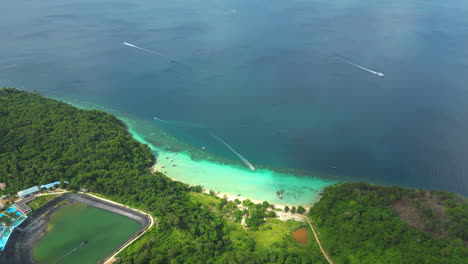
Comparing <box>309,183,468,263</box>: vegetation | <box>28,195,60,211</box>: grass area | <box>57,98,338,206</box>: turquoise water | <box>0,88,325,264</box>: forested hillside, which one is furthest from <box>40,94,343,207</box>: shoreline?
<box>28,195,60,211</box>: grass area

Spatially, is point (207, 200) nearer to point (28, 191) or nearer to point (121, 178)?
point (121, 178)

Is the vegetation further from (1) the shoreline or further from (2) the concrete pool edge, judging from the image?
(2) the concrete pool edge

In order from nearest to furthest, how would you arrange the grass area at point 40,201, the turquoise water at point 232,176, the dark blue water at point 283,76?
the grass area at point 40,201
the turquoise water at point 232,176
the dark blue water at point 283,76

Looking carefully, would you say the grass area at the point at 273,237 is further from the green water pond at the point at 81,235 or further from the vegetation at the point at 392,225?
the green water pond at the point at 81,235

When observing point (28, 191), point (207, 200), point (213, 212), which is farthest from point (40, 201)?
point (213, 212)

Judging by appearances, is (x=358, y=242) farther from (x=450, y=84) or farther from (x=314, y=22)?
(x=314, y=22)

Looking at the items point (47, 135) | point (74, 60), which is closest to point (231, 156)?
point (47, 135)

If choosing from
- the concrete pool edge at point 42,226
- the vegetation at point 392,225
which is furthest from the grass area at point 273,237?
the concrete pool edge at point 42,226
